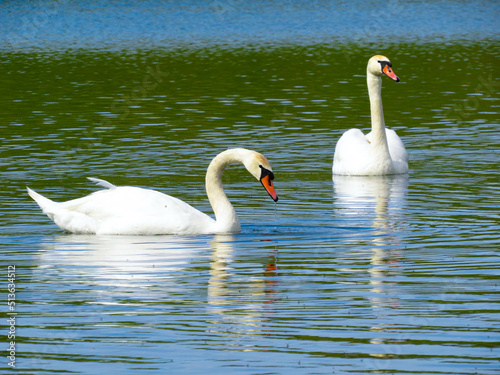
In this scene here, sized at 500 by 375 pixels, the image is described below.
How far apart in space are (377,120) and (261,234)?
5.89 metres

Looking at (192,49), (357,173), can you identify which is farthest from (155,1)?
(357,173)

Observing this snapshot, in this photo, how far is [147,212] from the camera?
11648 millimetres

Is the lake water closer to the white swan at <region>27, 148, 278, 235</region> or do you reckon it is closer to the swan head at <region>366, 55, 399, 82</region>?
the white swan at <region>27, 148, 278, 235</region>

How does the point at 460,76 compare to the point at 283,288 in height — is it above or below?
below

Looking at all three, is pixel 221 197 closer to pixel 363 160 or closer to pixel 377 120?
pixel 363 160

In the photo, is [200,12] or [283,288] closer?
[283,288]

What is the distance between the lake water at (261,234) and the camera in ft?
23.8

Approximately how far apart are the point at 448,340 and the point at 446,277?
6.60 feet

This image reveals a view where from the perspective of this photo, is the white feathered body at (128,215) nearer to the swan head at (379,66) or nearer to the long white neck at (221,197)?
the long white neck at (221,197)

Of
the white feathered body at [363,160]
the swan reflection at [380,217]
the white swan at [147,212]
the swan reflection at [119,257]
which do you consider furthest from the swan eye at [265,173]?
the white feathered body at [363,160]

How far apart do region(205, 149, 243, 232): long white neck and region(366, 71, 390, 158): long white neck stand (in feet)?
16.3

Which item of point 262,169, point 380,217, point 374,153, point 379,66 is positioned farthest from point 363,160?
point 262,169

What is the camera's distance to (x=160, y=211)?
11625 millimetres

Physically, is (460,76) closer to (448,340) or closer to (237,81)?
(237,81)
